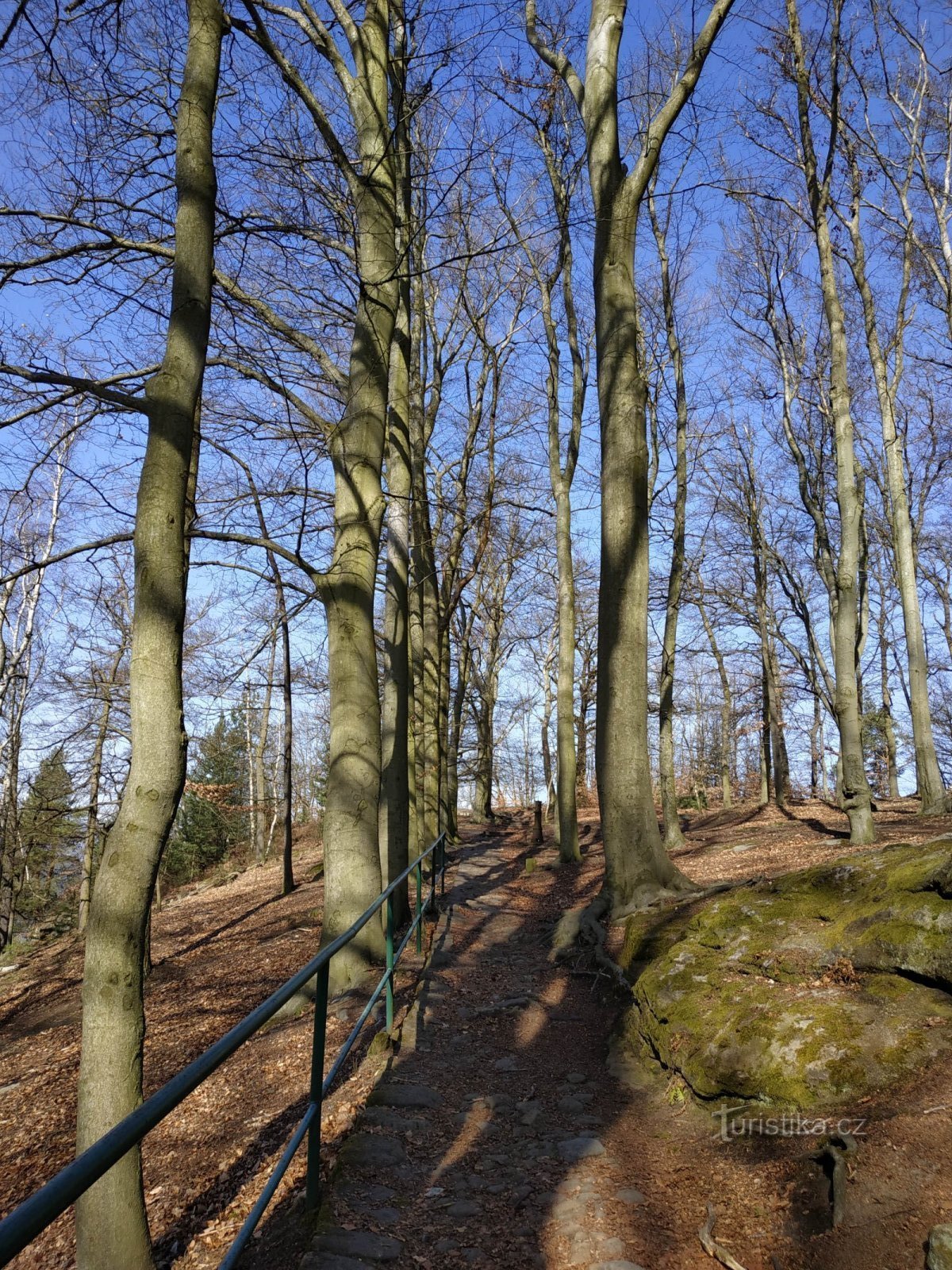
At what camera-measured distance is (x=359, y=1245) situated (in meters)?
2.96

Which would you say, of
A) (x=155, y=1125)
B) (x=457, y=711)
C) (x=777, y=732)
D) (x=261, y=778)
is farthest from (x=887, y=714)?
(x=155, y=1125)

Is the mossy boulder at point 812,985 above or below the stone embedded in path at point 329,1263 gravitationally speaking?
above

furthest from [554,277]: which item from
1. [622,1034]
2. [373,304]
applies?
[622,1034]

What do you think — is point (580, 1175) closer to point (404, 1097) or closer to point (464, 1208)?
point (464, 1208)

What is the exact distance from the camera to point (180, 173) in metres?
5.04

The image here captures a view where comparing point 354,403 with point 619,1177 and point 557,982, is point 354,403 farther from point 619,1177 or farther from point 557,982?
point 619,1177

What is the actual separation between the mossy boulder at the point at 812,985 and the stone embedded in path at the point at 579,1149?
0.60 m

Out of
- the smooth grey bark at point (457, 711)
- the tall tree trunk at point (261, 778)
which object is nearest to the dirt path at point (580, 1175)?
the smooth grey bark at point (457, 711)

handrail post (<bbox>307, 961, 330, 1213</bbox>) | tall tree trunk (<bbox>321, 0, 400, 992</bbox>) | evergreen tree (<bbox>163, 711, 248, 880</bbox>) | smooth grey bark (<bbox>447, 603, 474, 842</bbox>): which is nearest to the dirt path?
handrail post (<bbox>307, 961, 330, 1213</bbox>)

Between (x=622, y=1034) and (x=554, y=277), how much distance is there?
→ 14.3 m

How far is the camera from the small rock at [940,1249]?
227 centimetres

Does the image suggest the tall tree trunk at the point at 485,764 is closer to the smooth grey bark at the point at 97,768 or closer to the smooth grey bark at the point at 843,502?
the smooth grey bark at the point at 97,768

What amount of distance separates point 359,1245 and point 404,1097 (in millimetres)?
1443

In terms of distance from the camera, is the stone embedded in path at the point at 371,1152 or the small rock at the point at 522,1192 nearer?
the small rock at the point at 522,1192
